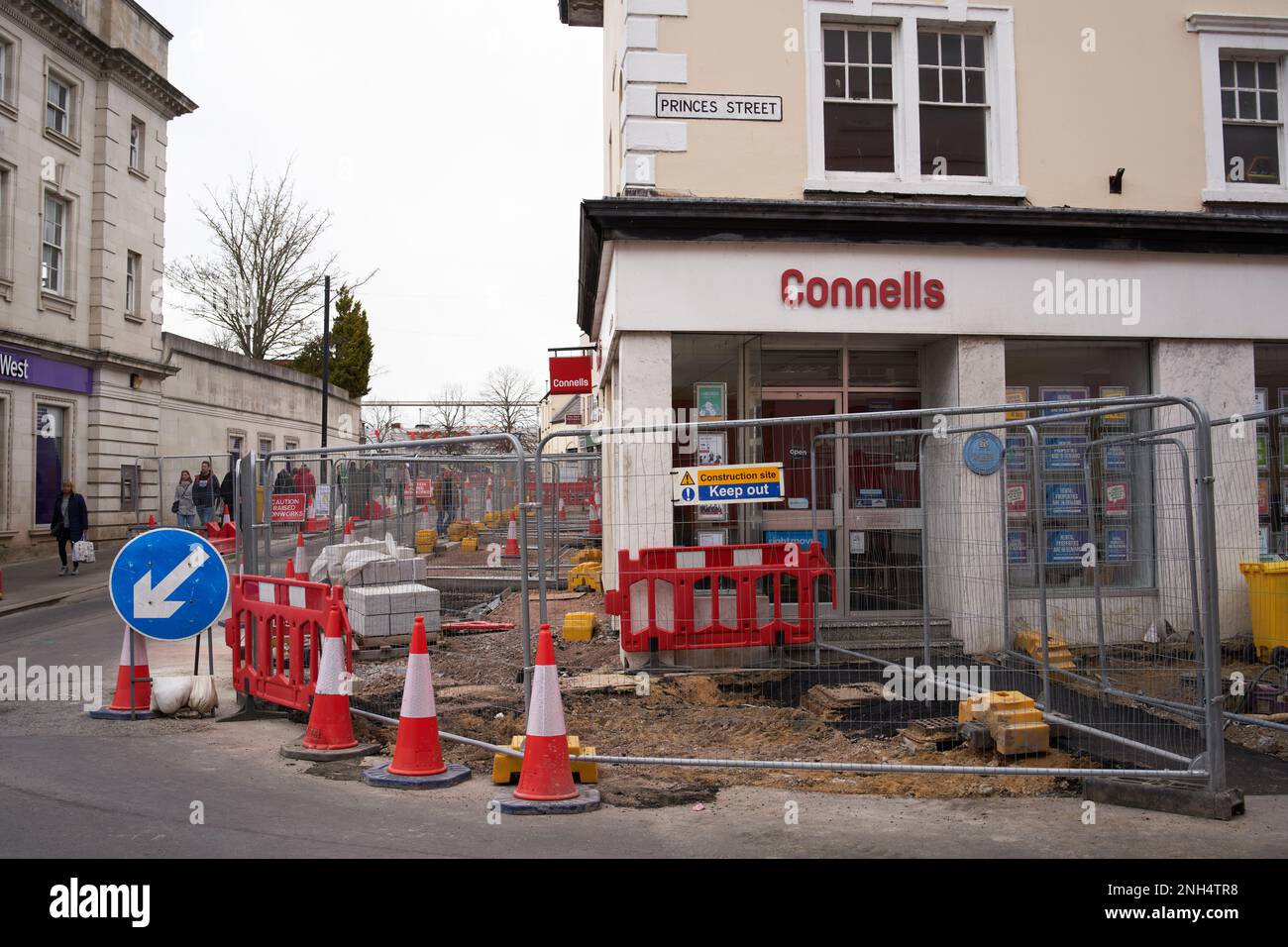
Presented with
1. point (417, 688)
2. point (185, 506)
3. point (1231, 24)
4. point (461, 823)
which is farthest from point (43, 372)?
point (1231, 24)

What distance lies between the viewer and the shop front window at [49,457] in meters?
23.5

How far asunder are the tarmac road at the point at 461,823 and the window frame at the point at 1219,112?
8.14 m

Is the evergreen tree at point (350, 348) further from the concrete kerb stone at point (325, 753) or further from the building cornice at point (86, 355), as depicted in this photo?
the concrete kerb stone at point (325, 753)

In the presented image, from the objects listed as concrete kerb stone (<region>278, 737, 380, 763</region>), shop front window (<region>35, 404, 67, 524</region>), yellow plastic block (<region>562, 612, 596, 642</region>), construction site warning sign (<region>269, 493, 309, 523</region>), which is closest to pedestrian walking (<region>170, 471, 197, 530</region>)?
shop front window (<region>35, 404, 67, 524</region>)

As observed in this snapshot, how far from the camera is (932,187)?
1125 cm

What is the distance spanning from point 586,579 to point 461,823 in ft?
31.9

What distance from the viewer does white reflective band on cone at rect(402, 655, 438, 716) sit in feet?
20.8

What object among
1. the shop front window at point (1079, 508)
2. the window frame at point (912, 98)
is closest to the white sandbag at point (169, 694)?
the shop front window at point (1079, 508)

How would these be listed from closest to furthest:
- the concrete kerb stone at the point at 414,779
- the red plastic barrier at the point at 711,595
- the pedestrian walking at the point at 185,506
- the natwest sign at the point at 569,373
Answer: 1. the concrete kerb stone at the point at 414,779
2. the red plastic barrier at the point at 711,595
3. the natwest sign at the point at 569,373
4. the pedestrian walking at the point at 185,506

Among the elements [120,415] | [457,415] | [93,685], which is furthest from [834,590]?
[457,415]

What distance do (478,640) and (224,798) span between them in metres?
5.63

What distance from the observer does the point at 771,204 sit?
10.6 meters

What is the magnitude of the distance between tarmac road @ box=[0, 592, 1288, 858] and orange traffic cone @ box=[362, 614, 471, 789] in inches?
5.5

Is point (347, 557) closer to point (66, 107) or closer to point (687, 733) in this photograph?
point (687, 733)
